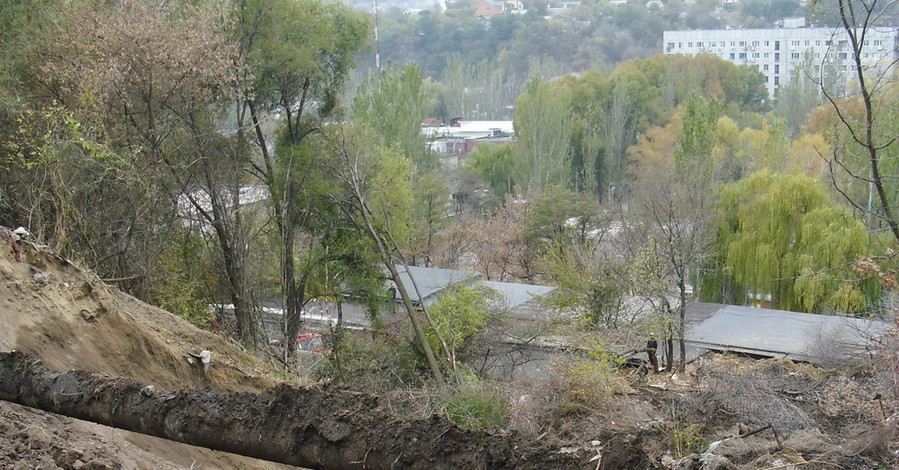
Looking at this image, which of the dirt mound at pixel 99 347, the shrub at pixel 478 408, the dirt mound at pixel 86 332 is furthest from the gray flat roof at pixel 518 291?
the dirt mound at pixel 86 332

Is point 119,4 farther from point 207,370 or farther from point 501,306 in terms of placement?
point 501,306

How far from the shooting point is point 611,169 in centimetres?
4678

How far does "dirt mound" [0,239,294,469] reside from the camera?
5945mm

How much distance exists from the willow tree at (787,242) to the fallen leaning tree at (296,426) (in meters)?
21.6

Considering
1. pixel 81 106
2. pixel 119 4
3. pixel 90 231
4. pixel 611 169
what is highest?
pixel 119 4

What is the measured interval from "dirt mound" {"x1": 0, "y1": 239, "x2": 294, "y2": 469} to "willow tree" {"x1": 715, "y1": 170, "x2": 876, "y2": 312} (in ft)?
64.1

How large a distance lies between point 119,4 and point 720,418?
39.0ft

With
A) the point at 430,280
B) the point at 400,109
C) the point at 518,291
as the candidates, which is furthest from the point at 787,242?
the point at 400,109

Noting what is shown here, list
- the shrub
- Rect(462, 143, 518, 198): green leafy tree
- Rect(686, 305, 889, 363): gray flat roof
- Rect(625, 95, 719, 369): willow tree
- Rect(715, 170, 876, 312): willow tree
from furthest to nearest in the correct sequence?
Rect(462, 143, 518, 198): green leafy tree → Rect(715, 170, 876, 312): willow tree → Rect(625, 95, 719, 369): willow tree → Rect(686, 305, 889, 363): gray flat roof → the shrub

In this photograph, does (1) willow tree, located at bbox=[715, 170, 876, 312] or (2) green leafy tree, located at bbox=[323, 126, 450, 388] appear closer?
(2) green leafy tree, located at bbox=[323, 126, 450, 388]

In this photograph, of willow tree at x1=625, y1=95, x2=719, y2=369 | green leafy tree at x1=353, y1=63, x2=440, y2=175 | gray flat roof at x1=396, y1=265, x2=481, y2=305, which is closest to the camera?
willow tree at x1=625, y1=95, x2=719, y2=369

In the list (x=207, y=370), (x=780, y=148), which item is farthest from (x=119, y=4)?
(x=780, y=148)

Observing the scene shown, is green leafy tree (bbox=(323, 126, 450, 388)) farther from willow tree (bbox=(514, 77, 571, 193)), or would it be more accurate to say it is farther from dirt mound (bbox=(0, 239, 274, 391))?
willow tree (bbox=(514, 77, 571, 193))

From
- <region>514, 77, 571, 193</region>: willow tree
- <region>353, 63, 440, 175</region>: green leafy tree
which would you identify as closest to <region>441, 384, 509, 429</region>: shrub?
<region>353, 63, 440, 175</region>: green leafy tree
